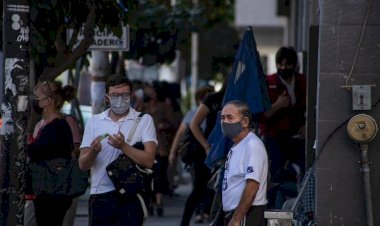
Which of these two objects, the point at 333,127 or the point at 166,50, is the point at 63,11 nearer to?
the point at 333,127

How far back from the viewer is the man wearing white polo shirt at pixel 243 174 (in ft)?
28.5

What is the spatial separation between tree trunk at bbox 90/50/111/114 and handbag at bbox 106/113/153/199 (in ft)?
22.5

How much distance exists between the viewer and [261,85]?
1144 cm

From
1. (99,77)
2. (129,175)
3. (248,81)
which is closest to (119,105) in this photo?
(129,175)

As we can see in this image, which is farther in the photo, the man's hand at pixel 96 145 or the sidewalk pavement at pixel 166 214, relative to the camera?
the sidewalk pavement at pixel 166 214

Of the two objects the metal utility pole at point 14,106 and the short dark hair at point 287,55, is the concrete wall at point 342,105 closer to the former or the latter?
the metal utility pole at point 14,106

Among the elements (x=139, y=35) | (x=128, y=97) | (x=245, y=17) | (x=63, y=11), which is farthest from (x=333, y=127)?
(x=245, y=17)

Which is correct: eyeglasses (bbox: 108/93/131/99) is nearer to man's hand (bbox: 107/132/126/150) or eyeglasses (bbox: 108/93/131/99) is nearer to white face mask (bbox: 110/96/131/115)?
white face mask (bbox: 110/96/131/115)

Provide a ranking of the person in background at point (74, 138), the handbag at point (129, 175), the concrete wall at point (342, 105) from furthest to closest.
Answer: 1. the person in background at point (74, 138)
2. the concrete wall at point (342, 105)
3. the handbag at point (129, 175)

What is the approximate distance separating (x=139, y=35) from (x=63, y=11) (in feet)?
31.1

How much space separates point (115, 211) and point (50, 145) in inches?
62.1

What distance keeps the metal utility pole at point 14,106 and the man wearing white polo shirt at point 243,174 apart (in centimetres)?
167

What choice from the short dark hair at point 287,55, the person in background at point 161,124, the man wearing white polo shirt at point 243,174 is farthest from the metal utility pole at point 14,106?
the person in background at point 161,124

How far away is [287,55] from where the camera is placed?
12445 millimetres
